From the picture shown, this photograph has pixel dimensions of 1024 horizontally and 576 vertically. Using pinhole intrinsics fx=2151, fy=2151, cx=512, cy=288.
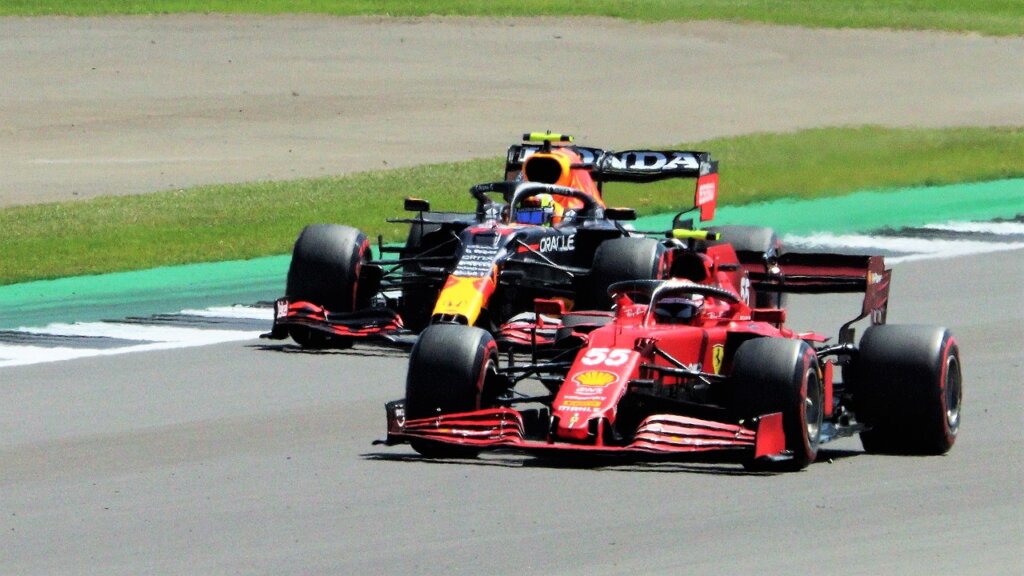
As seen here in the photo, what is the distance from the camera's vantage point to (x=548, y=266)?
52.1 ft

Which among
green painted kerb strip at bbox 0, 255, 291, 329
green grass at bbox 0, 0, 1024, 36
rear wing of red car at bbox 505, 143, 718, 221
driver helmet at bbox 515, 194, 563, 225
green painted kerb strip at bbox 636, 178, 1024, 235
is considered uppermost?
green grass at bbox 0, 0, 1024, 36

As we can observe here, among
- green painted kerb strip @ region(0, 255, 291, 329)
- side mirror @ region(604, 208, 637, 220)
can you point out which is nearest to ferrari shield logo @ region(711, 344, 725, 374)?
side mirror @ region(604, 208, 637, 220)

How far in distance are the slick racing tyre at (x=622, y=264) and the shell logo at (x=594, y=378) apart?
400 cm

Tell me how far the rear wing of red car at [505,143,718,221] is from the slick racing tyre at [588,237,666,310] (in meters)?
1.39

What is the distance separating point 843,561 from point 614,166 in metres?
9.09

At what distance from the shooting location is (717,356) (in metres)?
11.7

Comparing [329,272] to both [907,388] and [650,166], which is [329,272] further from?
[907,388]

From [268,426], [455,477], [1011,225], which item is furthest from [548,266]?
[1011,225]

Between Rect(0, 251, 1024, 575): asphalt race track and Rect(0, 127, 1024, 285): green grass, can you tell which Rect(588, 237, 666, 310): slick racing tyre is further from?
Rect(0, 127, 1024, 285): green grass

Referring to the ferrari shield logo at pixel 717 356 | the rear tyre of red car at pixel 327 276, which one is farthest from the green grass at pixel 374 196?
the ferrari shield logo at pixel 717 356

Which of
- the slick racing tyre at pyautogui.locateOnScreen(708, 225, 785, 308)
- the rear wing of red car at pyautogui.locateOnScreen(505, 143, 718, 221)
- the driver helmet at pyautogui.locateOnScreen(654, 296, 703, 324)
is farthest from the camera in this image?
the rear wing of red car at pyautogui.locateOnScreen(505, 143, 718, 221)

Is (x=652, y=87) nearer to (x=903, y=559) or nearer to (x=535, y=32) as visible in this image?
(x=535, y=32)

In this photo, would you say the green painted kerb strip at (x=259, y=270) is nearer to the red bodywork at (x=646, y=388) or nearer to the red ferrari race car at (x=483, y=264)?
the red ferrari race car at (x=483, y=264)

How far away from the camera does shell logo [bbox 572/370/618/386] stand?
1096 cm
